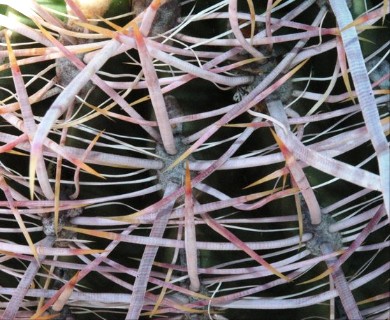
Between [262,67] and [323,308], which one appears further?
[323,308]

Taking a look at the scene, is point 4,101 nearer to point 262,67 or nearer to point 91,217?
point 91,217

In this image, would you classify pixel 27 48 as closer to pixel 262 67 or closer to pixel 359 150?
pixel 262 67

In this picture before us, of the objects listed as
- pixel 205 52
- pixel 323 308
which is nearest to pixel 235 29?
pixel 205 52

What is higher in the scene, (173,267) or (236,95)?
(236,95)

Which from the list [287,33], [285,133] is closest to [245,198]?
[285,133]

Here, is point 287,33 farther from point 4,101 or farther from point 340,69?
point 4,101

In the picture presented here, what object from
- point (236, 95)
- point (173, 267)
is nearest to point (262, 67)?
point (236, 95)

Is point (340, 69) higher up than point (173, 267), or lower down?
higher up

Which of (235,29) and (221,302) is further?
(221,302)
